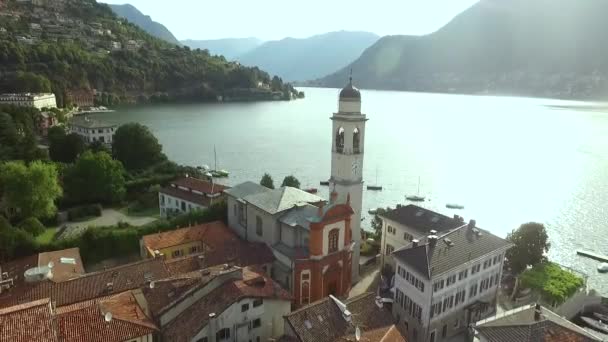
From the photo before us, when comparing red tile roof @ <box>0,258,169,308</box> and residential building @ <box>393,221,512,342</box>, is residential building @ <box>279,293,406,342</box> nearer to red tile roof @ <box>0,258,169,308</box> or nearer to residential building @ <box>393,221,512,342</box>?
residential building @ <box>393,221,512,342</box>

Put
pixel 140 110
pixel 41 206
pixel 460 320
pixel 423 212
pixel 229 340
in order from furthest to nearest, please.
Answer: pixel 140 110
pixel 41 206
pixel 423 212
pixel 460 320
pixel 229 340

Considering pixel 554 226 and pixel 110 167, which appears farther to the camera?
pixel 554 226

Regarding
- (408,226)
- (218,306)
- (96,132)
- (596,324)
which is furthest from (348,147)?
(96,132)

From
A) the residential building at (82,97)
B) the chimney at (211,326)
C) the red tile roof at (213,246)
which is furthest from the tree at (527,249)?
the residential building at (82,97)

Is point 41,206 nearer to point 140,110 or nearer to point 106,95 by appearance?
point 140,110

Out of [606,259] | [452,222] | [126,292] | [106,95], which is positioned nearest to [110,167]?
[126,292]

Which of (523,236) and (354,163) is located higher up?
(354,163)

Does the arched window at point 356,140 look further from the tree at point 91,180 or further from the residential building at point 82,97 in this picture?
the residential building at point 82,97
